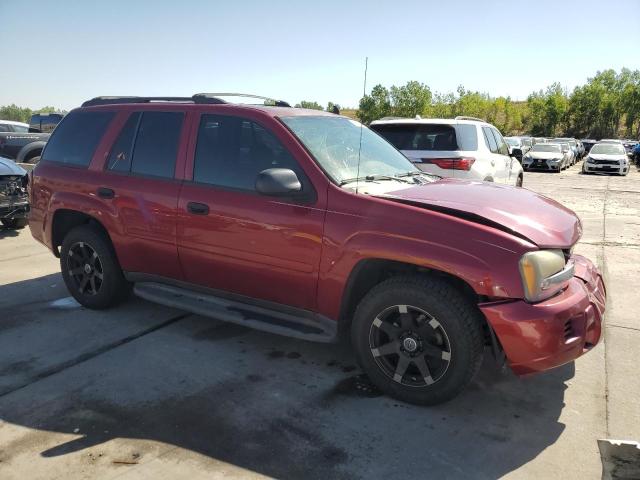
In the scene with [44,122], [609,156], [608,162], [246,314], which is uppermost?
[609,156]

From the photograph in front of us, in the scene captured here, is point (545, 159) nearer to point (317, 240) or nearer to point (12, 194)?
point (12, 194)

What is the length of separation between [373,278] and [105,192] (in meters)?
2.43

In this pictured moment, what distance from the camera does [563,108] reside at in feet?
212

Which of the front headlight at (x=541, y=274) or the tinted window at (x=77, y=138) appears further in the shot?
the tinted window at (x=77, y=138)

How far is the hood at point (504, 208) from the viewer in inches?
116

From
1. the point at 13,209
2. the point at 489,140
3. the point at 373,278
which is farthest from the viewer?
the point at 489,140

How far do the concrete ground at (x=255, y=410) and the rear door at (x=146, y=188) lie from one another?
2.04 ft

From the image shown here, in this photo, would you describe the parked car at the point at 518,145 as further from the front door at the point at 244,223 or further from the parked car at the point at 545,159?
the front door at the point at 244,223

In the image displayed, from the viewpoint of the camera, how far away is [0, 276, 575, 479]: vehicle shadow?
2639mm

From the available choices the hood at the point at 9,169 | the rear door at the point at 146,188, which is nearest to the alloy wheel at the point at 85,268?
the rear door at the point at 146,188

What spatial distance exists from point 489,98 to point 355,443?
8238 cm

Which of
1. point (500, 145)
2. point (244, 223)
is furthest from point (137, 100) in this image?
point (500, 145)

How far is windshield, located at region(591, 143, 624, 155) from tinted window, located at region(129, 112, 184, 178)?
23969 millimetres

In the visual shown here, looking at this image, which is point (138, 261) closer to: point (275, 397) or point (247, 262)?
point (247, 262)
